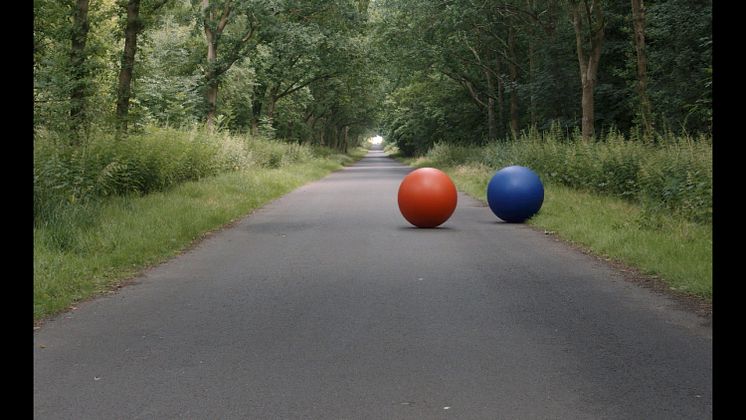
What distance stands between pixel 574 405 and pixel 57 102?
14091 mm

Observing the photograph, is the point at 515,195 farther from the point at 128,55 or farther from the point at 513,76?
the point at 513,76

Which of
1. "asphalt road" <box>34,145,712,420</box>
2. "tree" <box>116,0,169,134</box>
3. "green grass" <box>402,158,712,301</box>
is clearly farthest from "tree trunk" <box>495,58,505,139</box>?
"asphalt road" <box>34,145,712,420</box>

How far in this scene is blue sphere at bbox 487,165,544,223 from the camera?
49.3 ft

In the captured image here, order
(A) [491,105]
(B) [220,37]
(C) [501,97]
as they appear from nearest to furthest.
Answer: (B) [220,37]
(C) [501,97]
(A) [491,105]

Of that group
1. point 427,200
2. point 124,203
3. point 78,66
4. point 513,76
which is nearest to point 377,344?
point 427,200

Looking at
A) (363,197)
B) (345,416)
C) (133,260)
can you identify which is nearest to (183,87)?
(363,197)

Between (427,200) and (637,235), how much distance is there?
417 cm

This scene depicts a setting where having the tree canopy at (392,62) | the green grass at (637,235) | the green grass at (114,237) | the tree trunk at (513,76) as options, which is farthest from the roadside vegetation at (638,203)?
the tree trunk at (513,76)

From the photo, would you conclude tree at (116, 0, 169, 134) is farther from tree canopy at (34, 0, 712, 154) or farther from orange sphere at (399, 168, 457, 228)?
orange sphere at (399, 168, 457, 228)

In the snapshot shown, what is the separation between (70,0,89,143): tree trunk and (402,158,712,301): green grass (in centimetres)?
1003

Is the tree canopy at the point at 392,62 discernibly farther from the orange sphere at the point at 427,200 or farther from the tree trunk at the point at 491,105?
the orange sphere at the point at 427,200

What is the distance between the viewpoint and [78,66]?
1664cm
